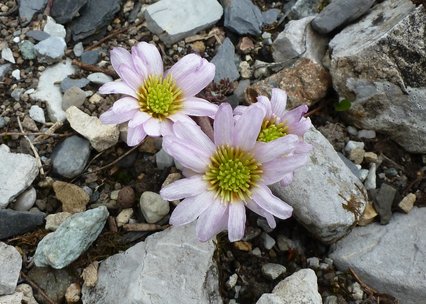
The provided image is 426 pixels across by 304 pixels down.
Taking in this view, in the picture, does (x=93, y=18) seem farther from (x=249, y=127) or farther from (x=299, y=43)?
(x=249, y=127)

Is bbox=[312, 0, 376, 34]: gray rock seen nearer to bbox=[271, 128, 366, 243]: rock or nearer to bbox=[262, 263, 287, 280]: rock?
bbox=[271, 128, 366, 243]: rock

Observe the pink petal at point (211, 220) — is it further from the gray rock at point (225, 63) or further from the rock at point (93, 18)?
the rock at point (93, 18)

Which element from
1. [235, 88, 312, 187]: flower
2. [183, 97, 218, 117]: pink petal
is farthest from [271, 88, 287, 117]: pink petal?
[183, 97, 218, 117]: pink petal

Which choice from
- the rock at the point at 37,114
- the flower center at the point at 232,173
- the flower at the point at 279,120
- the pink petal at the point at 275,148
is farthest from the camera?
the rock at the point at 37,114

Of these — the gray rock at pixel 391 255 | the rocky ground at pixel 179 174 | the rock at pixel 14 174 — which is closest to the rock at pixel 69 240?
the rocky ground at pixel 179 174

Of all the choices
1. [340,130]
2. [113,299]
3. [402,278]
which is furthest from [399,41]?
Answer: [113,299]

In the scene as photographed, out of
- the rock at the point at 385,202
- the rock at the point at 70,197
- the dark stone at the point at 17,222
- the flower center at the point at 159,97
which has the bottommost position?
the dark stone at the point at 17,222

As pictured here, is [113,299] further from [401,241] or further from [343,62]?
[343,62]
